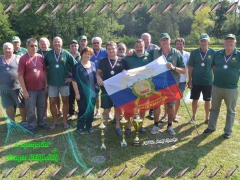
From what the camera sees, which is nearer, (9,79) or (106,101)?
(106,101)

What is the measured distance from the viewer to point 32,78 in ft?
18.7

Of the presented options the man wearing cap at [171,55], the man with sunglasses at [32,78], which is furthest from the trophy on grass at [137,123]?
the man with sunglasses at [32,78]

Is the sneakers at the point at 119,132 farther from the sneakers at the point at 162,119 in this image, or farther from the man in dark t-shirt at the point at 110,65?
the sneakers at the point at 162,119

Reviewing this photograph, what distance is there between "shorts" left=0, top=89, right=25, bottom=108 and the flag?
240 cm

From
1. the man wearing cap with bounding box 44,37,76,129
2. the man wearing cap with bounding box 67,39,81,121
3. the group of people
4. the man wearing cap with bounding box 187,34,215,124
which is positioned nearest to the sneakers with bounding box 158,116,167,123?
the group of people

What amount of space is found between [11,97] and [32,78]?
978 millimetres

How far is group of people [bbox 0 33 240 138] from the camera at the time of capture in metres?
5.54

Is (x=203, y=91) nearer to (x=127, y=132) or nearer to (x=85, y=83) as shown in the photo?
(x=127, y=132)

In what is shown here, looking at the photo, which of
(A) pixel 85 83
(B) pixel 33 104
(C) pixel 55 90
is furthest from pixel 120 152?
(B) pixel 33 104

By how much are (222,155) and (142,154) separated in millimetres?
Result: 1687

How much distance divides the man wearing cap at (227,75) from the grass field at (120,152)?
796mm

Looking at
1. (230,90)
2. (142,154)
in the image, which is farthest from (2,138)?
(230,90)

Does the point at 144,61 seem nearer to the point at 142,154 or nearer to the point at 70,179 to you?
the point at 142,154

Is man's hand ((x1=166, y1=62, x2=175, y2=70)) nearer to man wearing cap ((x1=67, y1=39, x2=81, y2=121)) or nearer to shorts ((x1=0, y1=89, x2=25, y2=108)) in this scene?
man wearing cap ((x1=67, y1=39, x2=81, y2=121))
